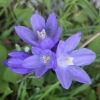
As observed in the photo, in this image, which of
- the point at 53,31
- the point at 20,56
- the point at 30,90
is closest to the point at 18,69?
the point at 20,56

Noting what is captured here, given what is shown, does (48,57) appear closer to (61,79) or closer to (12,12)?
(61,79)

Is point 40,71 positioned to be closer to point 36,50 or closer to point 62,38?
point 36,50

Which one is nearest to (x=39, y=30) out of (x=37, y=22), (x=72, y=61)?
(x=37, y=22)

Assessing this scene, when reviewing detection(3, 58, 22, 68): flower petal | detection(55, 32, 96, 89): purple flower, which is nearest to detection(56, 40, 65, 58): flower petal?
detection(55, 32, 96, 89): purple flower

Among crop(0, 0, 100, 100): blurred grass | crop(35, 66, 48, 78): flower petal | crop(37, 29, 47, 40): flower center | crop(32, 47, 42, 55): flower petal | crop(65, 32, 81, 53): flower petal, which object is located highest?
crop(32, 47, 42, 55): flower petal

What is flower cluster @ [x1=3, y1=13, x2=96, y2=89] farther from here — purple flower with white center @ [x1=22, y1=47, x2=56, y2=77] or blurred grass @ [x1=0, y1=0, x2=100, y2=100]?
blurred grass @ [x1=0, y1=0, x2=100, y2=100]

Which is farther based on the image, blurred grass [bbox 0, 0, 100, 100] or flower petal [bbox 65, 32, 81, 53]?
blurred grass [bbox 0, 0, 100, 100]
